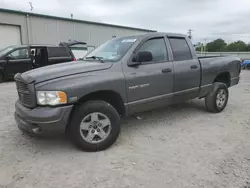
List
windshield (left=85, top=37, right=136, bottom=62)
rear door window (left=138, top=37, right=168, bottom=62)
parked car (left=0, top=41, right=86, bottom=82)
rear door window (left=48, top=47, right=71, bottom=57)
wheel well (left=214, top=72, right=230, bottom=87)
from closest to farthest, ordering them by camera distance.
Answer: windshield (left=85, top=37, right=136, bottom=62) → rear door window (left=138, top=37, right=168, bottom=62) → wheel well (left=214, top=72, right=230, bottom=87) → parked car (left=0, top=41, right=86, bottom=82) → rear door window (left=48, top=47, right=71, bottom=57)

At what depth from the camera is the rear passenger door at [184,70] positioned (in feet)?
15.2

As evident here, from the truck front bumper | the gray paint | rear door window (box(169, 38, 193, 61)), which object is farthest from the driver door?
the truck front bumper

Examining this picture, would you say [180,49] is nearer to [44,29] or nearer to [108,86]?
[108,86]

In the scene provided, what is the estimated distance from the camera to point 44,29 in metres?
18.0

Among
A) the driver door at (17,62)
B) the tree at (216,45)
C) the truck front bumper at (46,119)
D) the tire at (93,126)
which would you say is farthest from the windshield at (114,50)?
the tree at (216,45)

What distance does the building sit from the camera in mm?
16016

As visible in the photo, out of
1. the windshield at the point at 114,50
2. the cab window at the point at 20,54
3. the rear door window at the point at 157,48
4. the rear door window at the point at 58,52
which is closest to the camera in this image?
the windshield at the point at 114,50

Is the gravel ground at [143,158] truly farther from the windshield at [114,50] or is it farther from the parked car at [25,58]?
the parked car at [25,58]

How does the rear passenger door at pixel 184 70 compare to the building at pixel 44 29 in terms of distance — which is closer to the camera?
the rear passenger door at pixel 184 70

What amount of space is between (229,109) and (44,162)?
469 centimetres

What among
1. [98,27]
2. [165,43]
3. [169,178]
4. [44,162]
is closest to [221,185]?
[169,178]

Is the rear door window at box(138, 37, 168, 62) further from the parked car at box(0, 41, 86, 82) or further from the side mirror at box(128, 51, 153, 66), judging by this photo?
the parked car at box(0, 41, 86, 82)

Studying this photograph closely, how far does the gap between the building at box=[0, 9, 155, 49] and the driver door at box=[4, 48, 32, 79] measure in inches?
219

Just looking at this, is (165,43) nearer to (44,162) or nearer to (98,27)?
(44,162)
